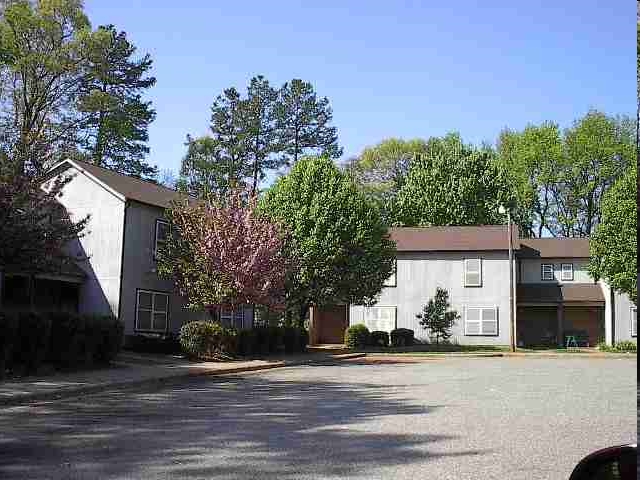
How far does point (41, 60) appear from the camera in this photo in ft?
116

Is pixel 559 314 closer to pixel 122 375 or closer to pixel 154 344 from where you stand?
pixel 154 344

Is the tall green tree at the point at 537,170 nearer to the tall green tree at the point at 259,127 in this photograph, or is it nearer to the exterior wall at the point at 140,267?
the tall green tree at the point at 259,127

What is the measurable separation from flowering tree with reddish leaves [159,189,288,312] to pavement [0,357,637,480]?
24.7 ft

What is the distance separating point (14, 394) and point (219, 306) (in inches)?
464

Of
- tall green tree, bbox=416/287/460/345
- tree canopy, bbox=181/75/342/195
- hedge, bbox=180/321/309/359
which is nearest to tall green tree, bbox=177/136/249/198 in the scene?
tree canopy, bbox=181/75/342/195

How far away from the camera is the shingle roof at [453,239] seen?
42375 millimetres

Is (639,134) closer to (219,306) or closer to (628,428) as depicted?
(628,428)

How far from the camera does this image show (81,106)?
127 feet

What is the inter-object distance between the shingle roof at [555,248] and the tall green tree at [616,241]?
7631 millimetres

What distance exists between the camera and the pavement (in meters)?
7.56

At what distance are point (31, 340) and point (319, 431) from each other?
370 inches

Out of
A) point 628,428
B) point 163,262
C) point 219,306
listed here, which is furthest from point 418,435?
point 163,262

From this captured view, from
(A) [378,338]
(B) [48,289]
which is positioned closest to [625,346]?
(A) [378,338]

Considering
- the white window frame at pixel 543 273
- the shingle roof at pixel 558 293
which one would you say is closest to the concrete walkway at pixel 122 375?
the shingle roof at pixel 558 293
